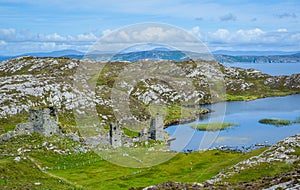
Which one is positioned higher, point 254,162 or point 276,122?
point 254,162

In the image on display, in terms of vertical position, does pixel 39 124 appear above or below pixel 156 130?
above

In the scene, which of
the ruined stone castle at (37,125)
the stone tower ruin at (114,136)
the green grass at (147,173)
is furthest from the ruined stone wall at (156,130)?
the ruined stone castle at (37,125)

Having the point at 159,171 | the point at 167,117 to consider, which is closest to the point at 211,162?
the point at 159,171

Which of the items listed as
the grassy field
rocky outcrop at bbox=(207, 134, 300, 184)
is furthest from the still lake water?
rocky outcrop at bbox=(207, 134, 300, 184)

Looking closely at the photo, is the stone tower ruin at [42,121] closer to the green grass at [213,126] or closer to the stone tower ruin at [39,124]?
the stone tower ruin at [39,124]

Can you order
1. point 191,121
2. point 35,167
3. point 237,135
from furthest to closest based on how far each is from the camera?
point 191,121 → point 237,135 → point 35,167

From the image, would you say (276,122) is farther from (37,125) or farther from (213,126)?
(37,125)

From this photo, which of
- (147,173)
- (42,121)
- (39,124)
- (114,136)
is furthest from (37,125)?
(147,173)

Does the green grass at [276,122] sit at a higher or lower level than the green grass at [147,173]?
lower

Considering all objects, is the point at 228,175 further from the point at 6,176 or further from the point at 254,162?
the point at 6,176

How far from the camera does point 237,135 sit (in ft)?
463

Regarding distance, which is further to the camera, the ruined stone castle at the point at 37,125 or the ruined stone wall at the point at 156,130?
the ruined stone wall at the point at 156,130

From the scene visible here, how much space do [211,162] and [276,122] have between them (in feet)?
314

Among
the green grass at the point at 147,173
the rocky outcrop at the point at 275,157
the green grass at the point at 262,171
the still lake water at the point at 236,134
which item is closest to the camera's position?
the green grass at the point at 262,171
